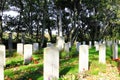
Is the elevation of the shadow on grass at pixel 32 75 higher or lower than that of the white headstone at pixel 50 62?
lower

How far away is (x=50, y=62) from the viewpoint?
1121 centimetres

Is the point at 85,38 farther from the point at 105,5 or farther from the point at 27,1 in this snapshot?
the point at 27,1

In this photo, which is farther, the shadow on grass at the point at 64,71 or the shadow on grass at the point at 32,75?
the shadow on grass at the point at 64,71

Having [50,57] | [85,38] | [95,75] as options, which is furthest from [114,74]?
[85,38]

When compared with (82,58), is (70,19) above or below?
above

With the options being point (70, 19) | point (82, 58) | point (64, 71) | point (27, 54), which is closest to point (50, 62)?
point (64, 71)

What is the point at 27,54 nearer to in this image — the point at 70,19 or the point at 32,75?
the point at 32,75

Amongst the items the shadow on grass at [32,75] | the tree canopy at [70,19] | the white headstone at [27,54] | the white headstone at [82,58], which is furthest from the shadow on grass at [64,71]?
the tree canopy at [70,19]

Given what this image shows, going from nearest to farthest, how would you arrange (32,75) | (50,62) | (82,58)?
1. (50,62)
2. (32,75)
3. (82,58)

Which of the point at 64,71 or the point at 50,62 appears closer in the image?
the point at 50,62

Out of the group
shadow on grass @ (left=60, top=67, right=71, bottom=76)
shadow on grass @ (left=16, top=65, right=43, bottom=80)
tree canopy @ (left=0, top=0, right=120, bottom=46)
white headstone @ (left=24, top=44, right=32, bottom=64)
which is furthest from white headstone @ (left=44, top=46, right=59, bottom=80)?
tree canopy @ (left=0, top=0, right=120, bottom=46)

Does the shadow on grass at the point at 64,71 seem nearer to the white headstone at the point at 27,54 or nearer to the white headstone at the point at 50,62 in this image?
the white headstone at the point at 50,62

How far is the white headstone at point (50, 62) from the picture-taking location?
1110 centimetres

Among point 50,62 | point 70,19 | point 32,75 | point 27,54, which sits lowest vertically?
point 32,75
